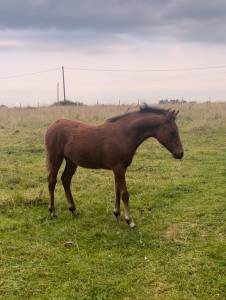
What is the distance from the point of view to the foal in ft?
25.1

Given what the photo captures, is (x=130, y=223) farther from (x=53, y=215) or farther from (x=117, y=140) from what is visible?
(x=53, y=215)

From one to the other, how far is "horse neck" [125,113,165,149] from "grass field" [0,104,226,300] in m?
1.42

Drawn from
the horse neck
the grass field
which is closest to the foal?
the horse neck

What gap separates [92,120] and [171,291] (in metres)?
19.4

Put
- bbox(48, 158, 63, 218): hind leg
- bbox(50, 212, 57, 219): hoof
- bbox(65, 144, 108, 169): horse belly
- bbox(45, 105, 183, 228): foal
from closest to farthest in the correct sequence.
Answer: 1. bbox(45, 105, 183, 228): foal
2. bbox(65, 144, 108, 169): horse belly
3. bbox(50, 212, 57, 219): hoof
4. bbox(48, 158, 63, 218): hind leg

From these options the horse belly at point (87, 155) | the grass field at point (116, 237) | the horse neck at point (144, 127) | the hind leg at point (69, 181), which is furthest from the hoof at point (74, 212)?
the horse neck at point (144, 127)

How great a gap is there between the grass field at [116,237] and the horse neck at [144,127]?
1421 mm

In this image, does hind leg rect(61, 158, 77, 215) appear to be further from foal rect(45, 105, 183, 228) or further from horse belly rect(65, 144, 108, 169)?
horse belly rect(65, 144, 108, 169)

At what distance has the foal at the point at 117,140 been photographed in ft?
25.1

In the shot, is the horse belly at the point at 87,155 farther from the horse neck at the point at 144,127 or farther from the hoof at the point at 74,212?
the hoof at the point at 74,212

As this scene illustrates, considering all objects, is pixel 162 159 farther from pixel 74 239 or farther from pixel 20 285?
pixel 20 285

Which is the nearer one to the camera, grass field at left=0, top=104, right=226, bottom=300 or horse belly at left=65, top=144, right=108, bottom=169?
grass field at left=0, top=104, right=226, bottom=300

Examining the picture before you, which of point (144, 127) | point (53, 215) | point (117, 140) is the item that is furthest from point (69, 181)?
point (144, 127)

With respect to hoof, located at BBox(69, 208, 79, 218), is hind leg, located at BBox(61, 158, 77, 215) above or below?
above
